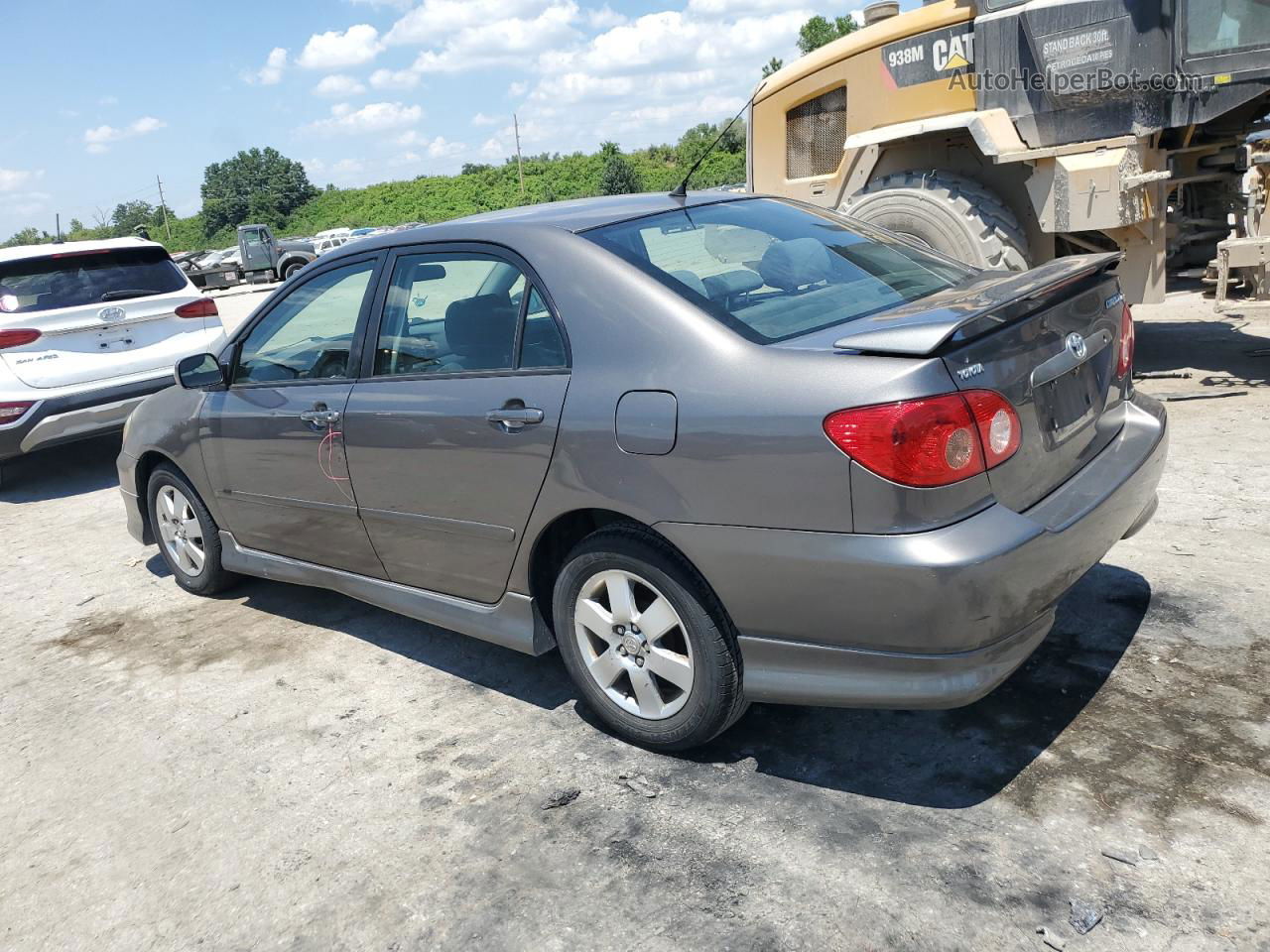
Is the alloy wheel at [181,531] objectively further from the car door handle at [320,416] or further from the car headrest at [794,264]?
the car headrest at [794,264]

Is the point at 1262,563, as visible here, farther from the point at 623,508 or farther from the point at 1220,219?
the point at 1220,219

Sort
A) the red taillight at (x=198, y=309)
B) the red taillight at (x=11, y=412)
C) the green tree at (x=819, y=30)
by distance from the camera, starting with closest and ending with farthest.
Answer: the red taillight at (x=11, y=412)
the red taillight at (x=198, y=309)
the green tree at (x=819, y=30)

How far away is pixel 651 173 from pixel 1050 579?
6725cm

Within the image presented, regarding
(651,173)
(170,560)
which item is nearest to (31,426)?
(170,560)

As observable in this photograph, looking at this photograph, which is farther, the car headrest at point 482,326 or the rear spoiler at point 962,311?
the car headrest at point 482,326

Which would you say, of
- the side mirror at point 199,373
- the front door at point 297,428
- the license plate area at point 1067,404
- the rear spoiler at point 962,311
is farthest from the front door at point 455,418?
the license plate area at point 1067,404

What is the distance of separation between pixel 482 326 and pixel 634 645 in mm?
1200

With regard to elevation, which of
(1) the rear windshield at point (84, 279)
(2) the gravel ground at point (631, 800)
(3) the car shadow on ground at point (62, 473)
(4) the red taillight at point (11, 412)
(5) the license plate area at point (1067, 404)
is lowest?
(2) the gravel ground at point (631, 800)

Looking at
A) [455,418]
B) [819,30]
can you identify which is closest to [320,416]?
[455,418]

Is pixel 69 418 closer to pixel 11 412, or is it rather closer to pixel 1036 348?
pixel 11 412

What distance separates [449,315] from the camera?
145 inches

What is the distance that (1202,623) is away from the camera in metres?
3.64

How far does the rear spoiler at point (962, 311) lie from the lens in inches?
102

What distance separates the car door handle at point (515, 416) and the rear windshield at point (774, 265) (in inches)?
21.7
